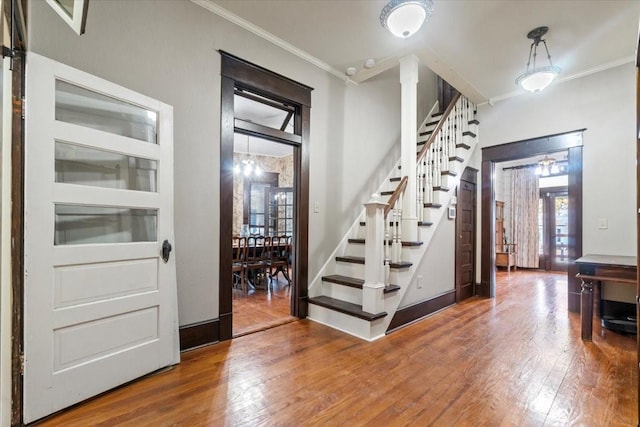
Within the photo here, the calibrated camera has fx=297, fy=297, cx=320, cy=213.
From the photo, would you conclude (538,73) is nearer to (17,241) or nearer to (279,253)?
(279,253)

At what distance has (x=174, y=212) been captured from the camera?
2.43 m

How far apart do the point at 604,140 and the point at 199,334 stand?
16.5ft

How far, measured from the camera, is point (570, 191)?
388 centimetres

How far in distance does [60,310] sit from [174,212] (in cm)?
97

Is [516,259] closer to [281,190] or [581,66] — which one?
[581,66]

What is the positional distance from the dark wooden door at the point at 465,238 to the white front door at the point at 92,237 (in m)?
3.68

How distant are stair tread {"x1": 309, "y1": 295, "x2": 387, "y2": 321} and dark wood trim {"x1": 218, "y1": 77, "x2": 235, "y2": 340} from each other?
3.22 ft

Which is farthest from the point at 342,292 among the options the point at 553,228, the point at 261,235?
the point at 553,228

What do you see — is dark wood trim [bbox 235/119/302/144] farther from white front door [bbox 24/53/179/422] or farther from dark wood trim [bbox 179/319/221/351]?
dark wood trim [bbox 179/319/221/351]

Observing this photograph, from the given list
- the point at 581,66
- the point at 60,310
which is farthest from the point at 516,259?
the point at 60,310

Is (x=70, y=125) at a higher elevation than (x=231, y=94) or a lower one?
lower

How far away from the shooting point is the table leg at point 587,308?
2730mm

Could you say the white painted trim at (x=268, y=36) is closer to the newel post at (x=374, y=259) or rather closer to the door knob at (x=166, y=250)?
the newel post at (x=374, y=259)

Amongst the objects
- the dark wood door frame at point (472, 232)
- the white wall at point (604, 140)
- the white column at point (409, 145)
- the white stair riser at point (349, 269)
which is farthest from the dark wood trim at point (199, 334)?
the white wall at point (604, 140)
